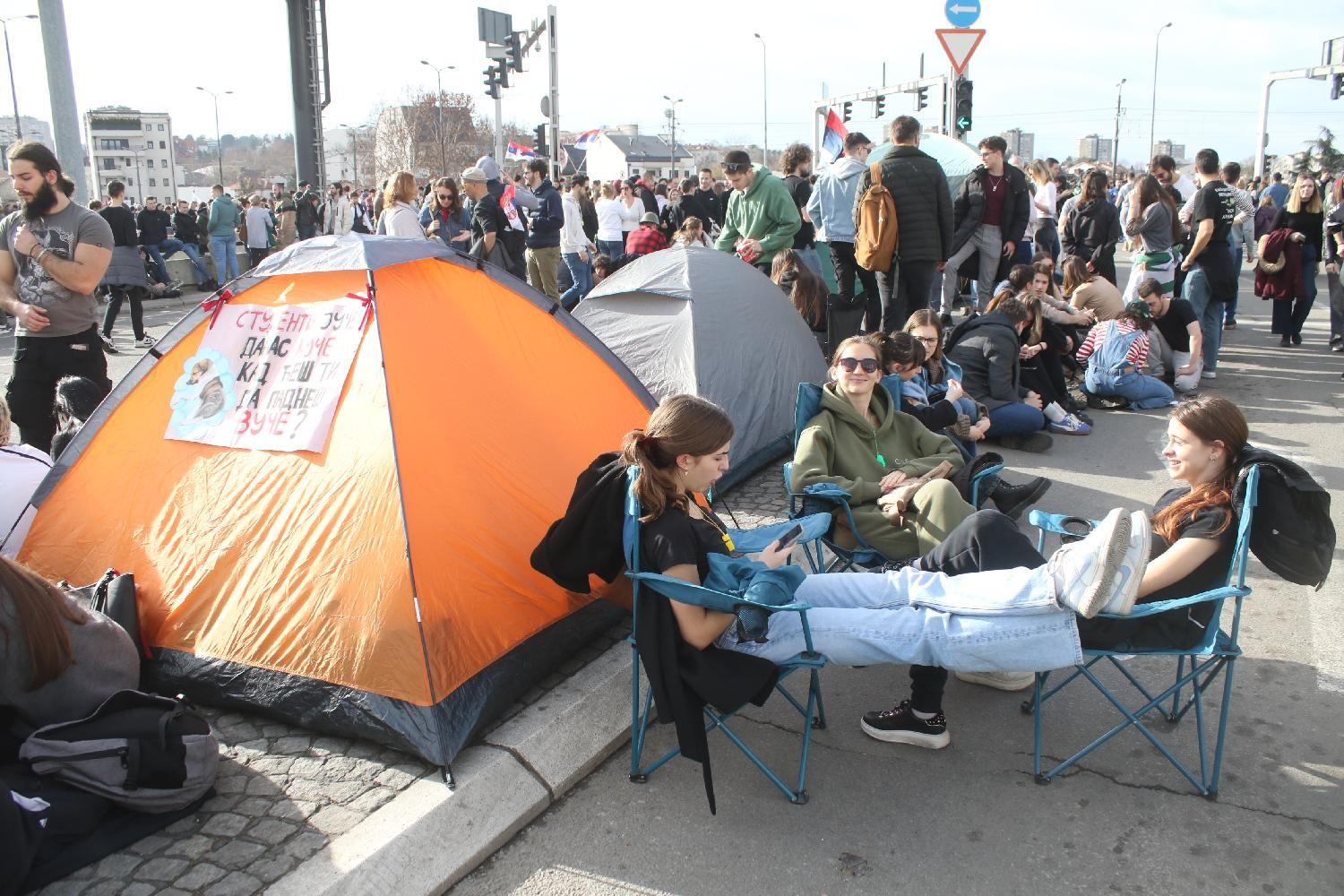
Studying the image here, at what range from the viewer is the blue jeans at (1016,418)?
6.68 meters

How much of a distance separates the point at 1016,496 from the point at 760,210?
14.4 ft

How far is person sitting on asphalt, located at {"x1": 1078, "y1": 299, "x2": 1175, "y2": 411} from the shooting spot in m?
7.82

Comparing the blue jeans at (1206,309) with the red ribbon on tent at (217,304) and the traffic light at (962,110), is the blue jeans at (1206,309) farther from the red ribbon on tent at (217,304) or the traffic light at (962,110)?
the red ribbon on tent at (217,304)

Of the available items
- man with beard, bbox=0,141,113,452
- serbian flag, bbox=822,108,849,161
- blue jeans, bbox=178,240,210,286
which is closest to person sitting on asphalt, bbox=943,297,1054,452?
man with beard, bbox=0,141,113,452

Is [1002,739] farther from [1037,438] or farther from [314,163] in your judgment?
[314,163]

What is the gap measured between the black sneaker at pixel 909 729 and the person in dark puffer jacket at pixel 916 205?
515 cm

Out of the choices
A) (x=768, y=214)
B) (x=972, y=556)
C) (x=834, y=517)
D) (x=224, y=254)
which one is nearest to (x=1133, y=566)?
(x=972, y=556)

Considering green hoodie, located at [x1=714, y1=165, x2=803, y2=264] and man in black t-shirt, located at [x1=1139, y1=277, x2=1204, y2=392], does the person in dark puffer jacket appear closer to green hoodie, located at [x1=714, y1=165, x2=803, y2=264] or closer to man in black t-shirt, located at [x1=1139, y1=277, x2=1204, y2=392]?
green hoodie, located at [x1=714, y1=165, x2=803, y2=264]

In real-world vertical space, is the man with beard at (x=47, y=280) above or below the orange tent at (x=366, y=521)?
above

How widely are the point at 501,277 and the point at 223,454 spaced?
52.4 inches

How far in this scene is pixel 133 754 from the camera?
9.25 ft

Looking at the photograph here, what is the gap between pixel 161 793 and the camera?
285 centimetres

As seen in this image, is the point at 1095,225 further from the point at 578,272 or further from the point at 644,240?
the point at 578,272

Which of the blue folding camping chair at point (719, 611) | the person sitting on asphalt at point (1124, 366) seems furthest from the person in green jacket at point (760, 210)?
the blue folding camping chair at point (719, 611)
